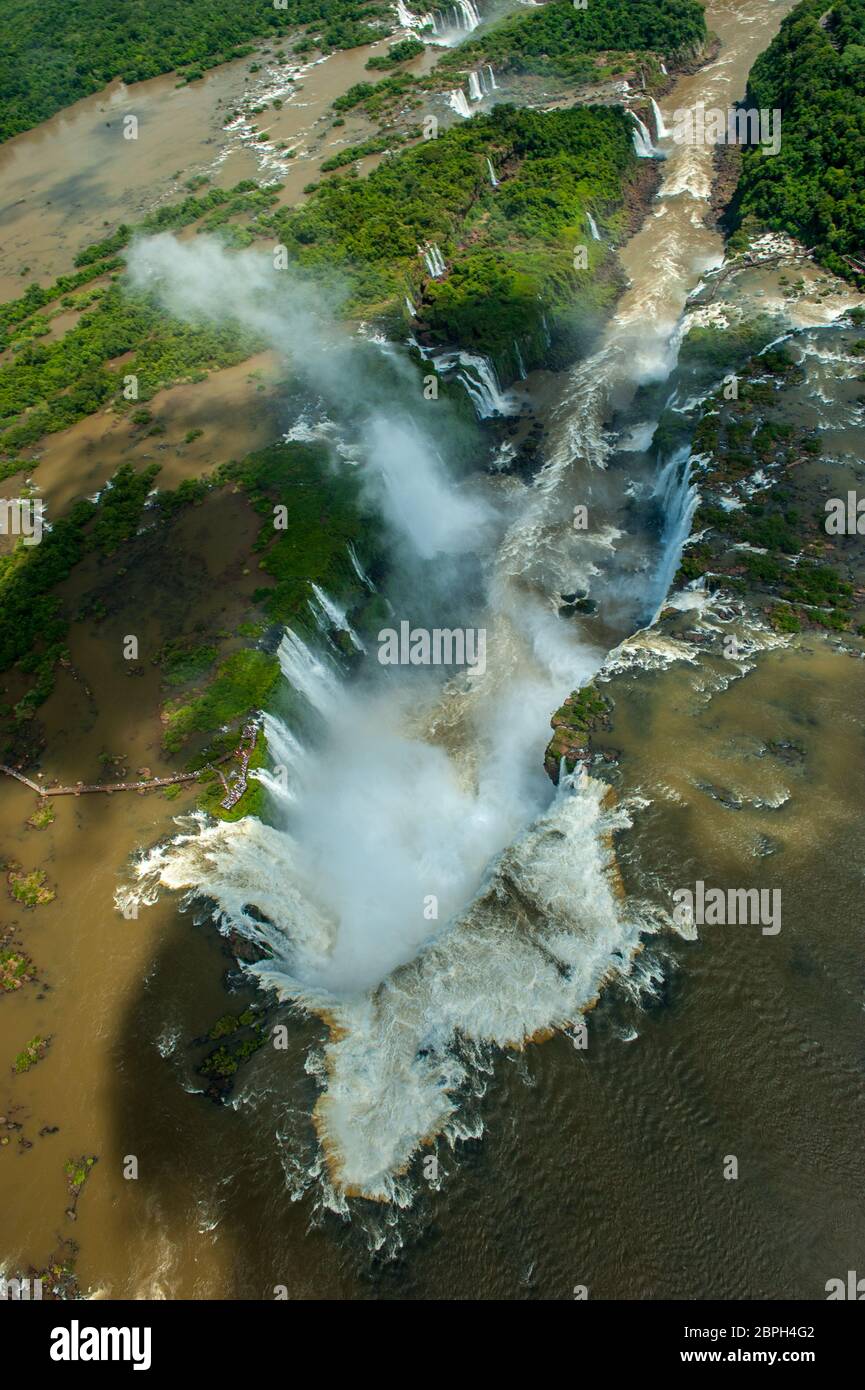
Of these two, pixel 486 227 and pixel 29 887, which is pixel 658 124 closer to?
pixel 486 227

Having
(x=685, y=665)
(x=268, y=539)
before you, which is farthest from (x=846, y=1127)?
(x=268, y=539)

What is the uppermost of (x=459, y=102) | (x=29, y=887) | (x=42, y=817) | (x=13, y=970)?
(x=459, y=102)

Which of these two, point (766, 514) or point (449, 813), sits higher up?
point (766, 514)

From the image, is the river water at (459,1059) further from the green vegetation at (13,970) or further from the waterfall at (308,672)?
the green vegetation at (13,970)

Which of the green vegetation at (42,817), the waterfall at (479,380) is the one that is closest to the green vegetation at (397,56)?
the waterfall at (479,380)

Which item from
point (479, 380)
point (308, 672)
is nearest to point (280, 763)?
point (308, 672)
